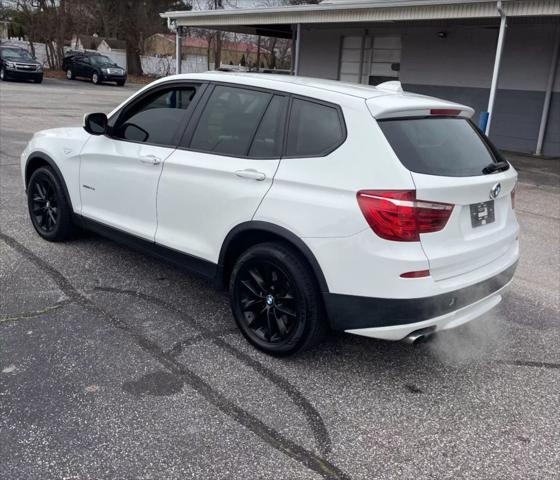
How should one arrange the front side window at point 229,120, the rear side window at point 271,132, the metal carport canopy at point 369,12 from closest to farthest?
the rear side window at point 271,132 < the front side window at point 229,120 < the metal carport canopy at point 369,12

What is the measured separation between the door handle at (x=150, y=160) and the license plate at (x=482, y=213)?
2.19 m

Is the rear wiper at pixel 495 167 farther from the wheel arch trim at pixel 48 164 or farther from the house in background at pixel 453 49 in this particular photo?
the house in background at pixel 453 49

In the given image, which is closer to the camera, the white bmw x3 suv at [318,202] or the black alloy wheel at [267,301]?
the white bmw x3 suv at [318,202]

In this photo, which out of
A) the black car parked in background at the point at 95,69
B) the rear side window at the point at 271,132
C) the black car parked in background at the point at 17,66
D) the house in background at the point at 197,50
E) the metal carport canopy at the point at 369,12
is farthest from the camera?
the house in background at the point at 197,50

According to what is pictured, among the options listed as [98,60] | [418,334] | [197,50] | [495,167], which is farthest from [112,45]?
[418,334]

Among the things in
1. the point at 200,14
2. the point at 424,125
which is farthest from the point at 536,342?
the point at 200,14

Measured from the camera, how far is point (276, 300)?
11.8 feet

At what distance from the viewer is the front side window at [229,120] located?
3801mm

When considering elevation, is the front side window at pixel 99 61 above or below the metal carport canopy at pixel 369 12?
below

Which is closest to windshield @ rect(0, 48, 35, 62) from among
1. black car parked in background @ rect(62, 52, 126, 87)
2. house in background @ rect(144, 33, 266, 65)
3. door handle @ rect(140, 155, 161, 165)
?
black car parked in background @ rect(62, 52, 126, 87)

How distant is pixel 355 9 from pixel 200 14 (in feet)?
18.8

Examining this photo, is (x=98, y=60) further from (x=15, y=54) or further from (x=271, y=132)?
(x=271, y=132)

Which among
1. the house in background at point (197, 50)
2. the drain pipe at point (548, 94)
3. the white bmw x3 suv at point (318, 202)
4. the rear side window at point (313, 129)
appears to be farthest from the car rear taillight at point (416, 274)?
the house in background at point (197, 50)

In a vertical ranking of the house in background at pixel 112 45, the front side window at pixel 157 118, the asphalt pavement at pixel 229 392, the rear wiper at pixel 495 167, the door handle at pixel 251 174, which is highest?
the house in background at pixel 112 45
